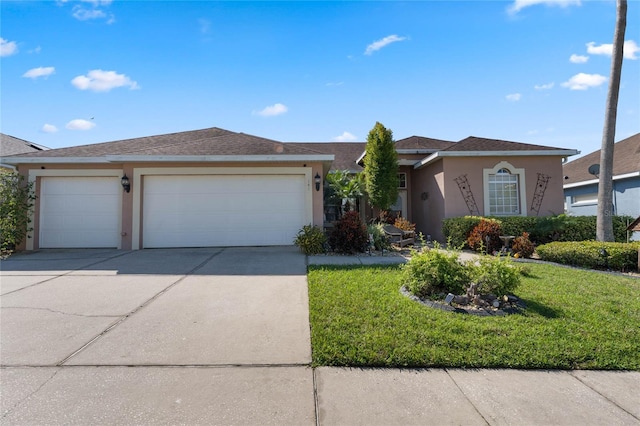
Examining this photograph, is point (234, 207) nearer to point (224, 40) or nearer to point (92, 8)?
point (224, 40)

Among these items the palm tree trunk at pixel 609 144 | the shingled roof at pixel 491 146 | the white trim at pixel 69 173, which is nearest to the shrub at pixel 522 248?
the palm tree trunk at pixel 609 144

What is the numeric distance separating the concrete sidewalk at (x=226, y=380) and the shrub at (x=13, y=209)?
6373 millimetres

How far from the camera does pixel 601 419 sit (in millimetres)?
2328

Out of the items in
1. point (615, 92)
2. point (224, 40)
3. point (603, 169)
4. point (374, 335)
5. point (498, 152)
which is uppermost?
point (224, 40)

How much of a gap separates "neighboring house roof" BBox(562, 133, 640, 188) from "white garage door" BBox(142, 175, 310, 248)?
13446mm

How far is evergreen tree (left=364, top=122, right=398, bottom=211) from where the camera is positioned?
12602 millimetres

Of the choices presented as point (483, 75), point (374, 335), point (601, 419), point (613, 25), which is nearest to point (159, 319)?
point (374, 335)

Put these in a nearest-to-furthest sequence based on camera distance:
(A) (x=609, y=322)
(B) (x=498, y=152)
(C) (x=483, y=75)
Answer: (A) (x=609, y=322) < (C) (x=483, y=75) < (B) (x=498, y=152)

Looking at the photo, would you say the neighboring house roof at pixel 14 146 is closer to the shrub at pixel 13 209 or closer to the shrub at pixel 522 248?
the shrub at pixel 13 209

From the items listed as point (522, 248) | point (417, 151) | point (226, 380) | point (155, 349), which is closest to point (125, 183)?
point (155, 349)

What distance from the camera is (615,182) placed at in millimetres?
13844

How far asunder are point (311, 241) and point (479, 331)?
605 centimetres

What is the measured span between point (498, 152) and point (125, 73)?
13.2m

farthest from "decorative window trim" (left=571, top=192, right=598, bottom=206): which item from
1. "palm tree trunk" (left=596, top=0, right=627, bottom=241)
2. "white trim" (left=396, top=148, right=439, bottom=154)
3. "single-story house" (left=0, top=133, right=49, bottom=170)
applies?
"single-story house" (left=0, top=133, right=49, bottom=170)
